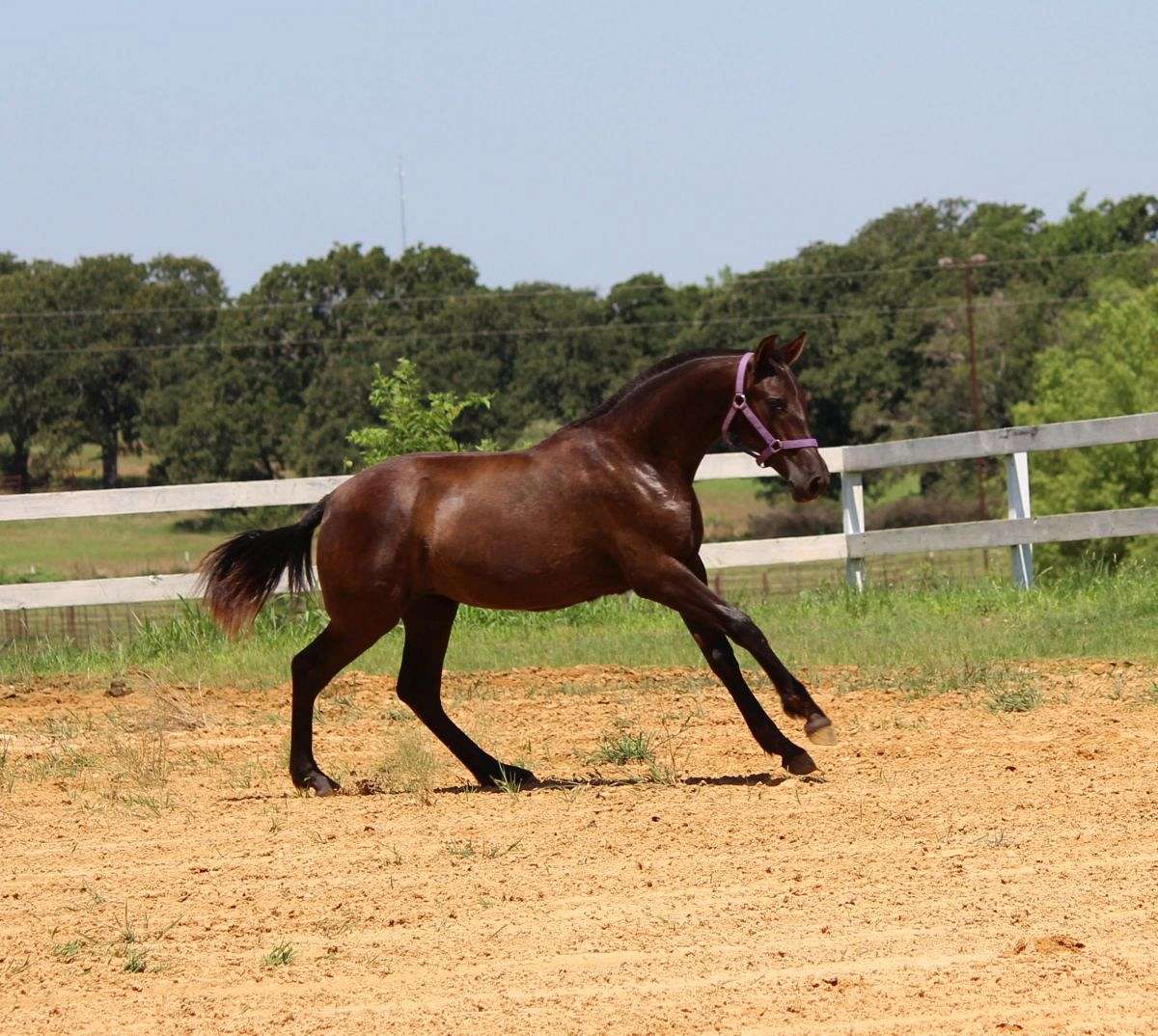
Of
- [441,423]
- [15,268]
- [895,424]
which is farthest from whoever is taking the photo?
[15,268]

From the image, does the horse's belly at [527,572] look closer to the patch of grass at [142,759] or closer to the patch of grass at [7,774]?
the patch of grass at [142,759]

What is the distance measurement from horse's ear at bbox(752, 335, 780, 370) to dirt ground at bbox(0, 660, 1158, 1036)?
69.3 inches

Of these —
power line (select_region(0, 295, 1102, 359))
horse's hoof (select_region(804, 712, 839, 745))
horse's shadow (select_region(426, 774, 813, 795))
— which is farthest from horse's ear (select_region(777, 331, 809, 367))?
power line (select_region(0, 295, 1102, 359))

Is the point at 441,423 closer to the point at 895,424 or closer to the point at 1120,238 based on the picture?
the point at 895,424

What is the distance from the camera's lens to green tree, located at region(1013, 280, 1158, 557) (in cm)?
3984

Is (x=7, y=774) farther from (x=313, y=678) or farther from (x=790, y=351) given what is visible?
(x=790, y=351)

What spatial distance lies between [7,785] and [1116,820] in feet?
16.2

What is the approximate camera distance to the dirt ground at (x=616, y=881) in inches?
165

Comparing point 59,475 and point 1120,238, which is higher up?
point 1120,238

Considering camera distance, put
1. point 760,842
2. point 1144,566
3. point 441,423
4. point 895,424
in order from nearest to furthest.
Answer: point 760,842 < point 1144,566 < point 441,423 < point 895,424

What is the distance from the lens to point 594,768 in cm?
804

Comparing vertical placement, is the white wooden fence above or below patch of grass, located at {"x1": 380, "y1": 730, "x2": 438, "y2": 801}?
above

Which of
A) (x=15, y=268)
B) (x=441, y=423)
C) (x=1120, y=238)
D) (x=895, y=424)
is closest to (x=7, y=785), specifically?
(x=441, y=423)

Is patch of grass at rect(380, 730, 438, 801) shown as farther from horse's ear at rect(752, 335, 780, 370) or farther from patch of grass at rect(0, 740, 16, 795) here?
horse's ear at rect(752, 335, 780, 370)
